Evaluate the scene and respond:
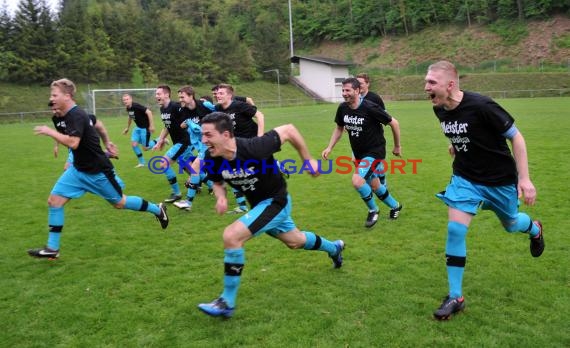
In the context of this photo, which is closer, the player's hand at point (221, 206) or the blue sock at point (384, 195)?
the player's hand at point (221, 206)

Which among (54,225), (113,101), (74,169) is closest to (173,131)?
(74,169)

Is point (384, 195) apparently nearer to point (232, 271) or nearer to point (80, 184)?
point (232, 271)

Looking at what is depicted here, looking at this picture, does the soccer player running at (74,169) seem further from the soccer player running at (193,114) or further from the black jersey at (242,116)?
the soccer player running at (193,114)

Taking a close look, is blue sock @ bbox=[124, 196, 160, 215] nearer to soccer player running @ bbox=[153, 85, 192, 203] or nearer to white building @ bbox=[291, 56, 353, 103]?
soccer player running @ bbox=[153, 85, 192, 203]

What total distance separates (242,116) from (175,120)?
188 cm

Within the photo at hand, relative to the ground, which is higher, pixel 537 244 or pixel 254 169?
pixel 254 169

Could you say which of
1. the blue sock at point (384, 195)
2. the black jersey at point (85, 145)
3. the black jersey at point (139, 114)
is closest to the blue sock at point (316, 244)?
the blue sock at point (384, 195)

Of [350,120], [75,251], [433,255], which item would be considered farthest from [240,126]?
[433,255]

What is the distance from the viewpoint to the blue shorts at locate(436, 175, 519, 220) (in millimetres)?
4324

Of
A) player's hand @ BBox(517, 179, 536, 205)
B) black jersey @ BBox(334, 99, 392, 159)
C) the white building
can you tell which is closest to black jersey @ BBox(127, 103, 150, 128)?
black jersey @ BBox(334, 99, 392, 159)

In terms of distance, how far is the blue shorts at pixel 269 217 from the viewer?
14.0 feet

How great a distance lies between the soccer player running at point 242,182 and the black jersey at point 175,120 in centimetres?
526

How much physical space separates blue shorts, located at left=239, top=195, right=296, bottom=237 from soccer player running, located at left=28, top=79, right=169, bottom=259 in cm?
259

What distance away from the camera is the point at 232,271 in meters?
4.23
